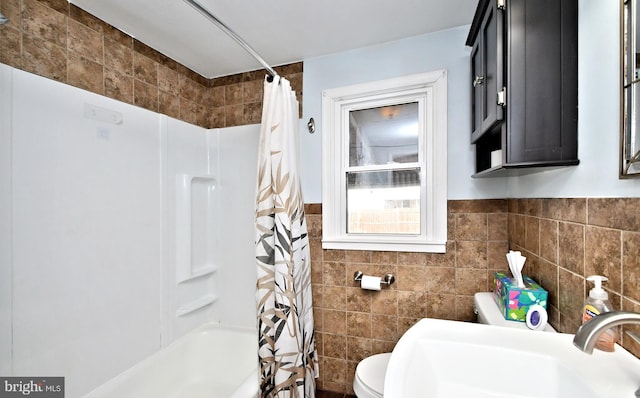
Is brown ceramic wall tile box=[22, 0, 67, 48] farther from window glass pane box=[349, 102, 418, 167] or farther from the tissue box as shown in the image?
the tissue box

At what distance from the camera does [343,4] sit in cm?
149

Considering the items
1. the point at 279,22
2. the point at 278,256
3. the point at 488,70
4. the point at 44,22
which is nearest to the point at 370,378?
the point at 278,256

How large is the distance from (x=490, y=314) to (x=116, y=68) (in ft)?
7.75

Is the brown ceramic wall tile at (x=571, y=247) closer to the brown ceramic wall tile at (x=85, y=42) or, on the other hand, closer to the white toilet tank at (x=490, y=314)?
the white toilet tank at (x=490, y=314)

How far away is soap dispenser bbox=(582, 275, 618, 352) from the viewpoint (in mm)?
761

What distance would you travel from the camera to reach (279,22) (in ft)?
5.35

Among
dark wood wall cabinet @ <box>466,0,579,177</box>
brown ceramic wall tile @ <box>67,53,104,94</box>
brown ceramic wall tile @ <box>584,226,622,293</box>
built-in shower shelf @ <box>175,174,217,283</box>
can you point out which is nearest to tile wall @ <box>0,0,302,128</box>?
brown ceramic wall tile @ <box>67,53,104,94</box>

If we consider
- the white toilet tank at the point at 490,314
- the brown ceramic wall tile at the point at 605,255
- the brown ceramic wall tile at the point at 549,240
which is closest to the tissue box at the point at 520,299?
the white toilet tank at the point at 490,314

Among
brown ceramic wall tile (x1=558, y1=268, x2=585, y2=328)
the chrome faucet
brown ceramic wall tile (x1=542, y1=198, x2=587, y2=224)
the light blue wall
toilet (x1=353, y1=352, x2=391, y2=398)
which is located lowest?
toilet (x1=353, y1=352, x2=391, y2=398)

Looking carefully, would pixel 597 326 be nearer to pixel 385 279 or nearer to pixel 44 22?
pixel 385 279

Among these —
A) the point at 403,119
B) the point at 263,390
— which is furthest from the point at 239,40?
the point at 263,390

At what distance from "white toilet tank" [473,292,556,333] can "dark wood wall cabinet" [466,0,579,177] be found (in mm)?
629

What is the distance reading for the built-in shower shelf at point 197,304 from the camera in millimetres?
1889

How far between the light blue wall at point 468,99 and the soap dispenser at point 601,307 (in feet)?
0.88
